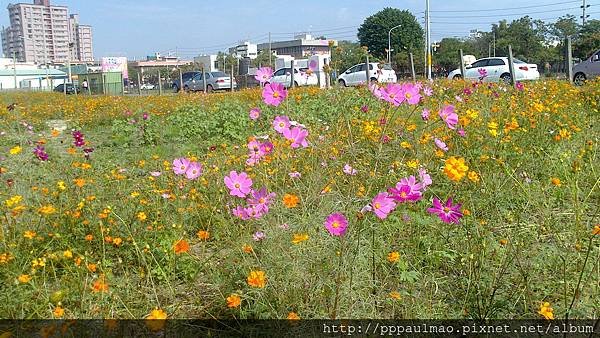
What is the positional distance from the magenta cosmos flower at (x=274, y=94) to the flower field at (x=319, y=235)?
0.01 metres

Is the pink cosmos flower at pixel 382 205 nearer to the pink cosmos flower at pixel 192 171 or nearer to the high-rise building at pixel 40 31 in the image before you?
the pink cosmos flower at pixel 192 171

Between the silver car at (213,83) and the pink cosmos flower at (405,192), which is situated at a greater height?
the silver car at (213,83)

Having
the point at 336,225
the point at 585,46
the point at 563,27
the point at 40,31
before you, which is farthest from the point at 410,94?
the point at 40,31

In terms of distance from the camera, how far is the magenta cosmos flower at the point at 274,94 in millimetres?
1774

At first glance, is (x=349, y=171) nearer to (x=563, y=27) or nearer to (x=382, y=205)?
(x=382, y=205)

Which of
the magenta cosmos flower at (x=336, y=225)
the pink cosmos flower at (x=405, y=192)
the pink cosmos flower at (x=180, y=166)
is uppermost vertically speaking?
the pink cosmos flower at (x=180, y=166)

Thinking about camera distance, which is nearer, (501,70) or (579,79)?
(579,79)

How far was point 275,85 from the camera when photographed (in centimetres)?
181

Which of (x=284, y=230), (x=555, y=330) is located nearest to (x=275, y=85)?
(x=284, y=230)

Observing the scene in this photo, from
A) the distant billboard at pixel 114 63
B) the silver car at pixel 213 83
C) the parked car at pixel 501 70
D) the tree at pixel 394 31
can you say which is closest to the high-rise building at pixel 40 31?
the distant billboard at pixel 114 63

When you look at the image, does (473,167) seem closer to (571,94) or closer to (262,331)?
(262,331)

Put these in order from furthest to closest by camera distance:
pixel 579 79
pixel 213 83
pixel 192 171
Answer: pixel 213 83 → pixel 579 79 → pixel 192 171

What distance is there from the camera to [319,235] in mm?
1766

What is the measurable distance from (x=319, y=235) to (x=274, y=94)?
521mm
